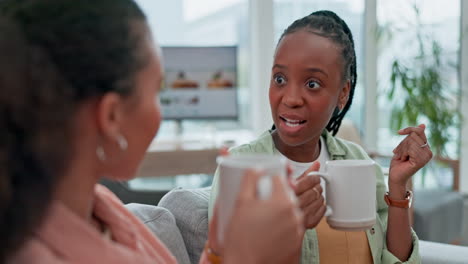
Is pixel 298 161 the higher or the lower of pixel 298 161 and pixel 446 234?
the higher

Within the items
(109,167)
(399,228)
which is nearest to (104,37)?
(109,167)

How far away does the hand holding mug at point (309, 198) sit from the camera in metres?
1.03

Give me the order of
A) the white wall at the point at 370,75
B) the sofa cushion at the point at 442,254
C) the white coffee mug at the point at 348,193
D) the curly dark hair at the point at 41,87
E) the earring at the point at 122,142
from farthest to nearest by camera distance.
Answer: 1. the white wall at the point at 370,75
2. the sofa cushion at the point at 442,254
3. the white coffee mug at the point at 348,193
4. the earring at the point at 122,142
5. the curly dark hair at the point at 41,87

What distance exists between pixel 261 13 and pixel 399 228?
3491 mm

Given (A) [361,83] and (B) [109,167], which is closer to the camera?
(B) [109,167]

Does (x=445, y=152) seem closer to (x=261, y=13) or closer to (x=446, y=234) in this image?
(x=446, y=234)

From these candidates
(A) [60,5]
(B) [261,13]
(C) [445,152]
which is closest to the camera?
(A) [60,5]

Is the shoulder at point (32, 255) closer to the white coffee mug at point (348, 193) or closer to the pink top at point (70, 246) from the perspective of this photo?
the pink top at point (70, 246)

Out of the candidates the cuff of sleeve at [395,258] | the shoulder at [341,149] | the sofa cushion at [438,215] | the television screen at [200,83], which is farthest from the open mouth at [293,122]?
the television screen at [200,83]

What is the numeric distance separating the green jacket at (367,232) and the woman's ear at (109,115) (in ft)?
1.93

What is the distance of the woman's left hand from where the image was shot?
1.36 metres

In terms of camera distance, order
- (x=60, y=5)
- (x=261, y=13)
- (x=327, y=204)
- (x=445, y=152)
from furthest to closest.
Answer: (x=261, y=13)
(x=445, y=152)
(x=327, y=204)
(x=60, y=5)

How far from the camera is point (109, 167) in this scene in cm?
78

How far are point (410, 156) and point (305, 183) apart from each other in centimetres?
47
